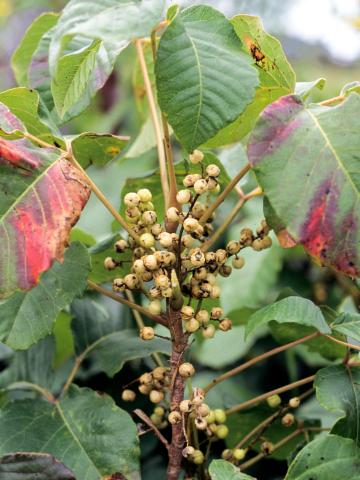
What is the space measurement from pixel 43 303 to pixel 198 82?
0.30m

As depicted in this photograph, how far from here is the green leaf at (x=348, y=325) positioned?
30.4 inches

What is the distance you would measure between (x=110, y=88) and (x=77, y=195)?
254 cm

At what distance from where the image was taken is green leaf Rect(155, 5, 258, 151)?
720 millimetres

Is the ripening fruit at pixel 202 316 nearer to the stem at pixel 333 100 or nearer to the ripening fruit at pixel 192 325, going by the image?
the ripening fruit at pixel 192 325

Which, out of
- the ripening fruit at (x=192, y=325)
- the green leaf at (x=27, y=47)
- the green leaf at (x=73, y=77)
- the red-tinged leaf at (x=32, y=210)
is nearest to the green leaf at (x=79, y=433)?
the ripening fruit at (x=192, y=325)

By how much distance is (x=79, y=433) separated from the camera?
0.85 m

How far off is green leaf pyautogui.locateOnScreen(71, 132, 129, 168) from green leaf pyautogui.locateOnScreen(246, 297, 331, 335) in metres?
0.29

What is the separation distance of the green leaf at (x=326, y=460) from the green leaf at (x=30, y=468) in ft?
0.77

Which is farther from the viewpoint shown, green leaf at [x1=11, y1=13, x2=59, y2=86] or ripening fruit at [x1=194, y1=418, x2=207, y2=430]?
green leaf at [x1=11, y1=13, x2=59, y2=86]

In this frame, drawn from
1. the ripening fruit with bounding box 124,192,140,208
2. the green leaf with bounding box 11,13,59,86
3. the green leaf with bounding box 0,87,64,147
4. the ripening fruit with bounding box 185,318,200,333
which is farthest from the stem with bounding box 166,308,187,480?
the green leaf with bounding box 11,13,59,86

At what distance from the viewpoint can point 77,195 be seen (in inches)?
27.7

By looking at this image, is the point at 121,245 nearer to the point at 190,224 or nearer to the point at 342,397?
the point at 190,224

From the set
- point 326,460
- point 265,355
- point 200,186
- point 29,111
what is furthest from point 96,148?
point 326,460

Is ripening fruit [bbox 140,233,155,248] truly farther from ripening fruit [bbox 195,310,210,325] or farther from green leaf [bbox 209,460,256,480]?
green leaf [bbox 209,460,256,480]
